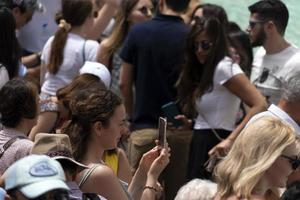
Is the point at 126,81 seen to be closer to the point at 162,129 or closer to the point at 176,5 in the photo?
the point at 176,5

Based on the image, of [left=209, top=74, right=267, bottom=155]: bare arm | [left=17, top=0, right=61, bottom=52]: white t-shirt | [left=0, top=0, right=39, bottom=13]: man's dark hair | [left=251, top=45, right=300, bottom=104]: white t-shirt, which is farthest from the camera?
[left=17, top=0, right=61, bottom=52]: white t-shirt

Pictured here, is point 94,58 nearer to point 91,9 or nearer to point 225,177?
point 91,9

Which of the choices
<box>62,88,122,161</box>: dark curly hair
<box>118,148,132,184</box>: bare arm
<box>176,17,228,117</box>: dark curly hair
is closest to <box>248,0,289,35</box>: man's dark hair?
<box>176,17,228,117</box>: dark curly hair

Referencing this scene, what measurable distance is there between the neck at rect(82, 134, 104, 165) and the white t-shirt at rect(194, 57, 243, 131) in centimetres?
212

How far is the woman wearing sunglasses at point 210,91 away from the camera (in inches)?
282

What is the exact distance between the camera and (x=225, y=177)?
486cm

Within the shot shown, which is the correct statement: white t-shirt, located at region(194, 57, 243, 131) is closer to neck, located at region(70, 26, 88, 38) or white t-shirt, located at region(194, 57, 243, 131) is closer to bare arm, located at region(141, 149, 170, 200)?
neck, located at region(70, 26, 88, 38)

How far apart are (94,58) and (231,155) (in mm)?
3135

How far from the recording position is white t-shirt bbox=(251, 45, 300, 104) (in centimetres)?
731

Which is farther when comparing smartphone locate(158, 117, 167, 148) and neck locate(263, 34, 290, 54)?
neck locate(263, 34, 290, 54)

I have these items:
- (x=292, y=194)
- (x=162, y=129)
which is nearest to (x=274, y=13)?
(x=162, y=129)

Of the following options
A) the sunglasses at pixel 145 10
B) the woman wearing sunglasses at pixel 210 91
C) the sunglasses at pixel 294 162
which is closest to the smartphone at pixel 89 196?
the sunglasses at pixel 294 162

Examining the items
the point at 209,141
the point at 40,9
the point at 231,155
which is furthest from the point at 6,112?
the point at 40,9

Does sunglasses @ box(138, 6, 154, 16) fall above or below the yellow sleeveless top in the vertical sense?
below
